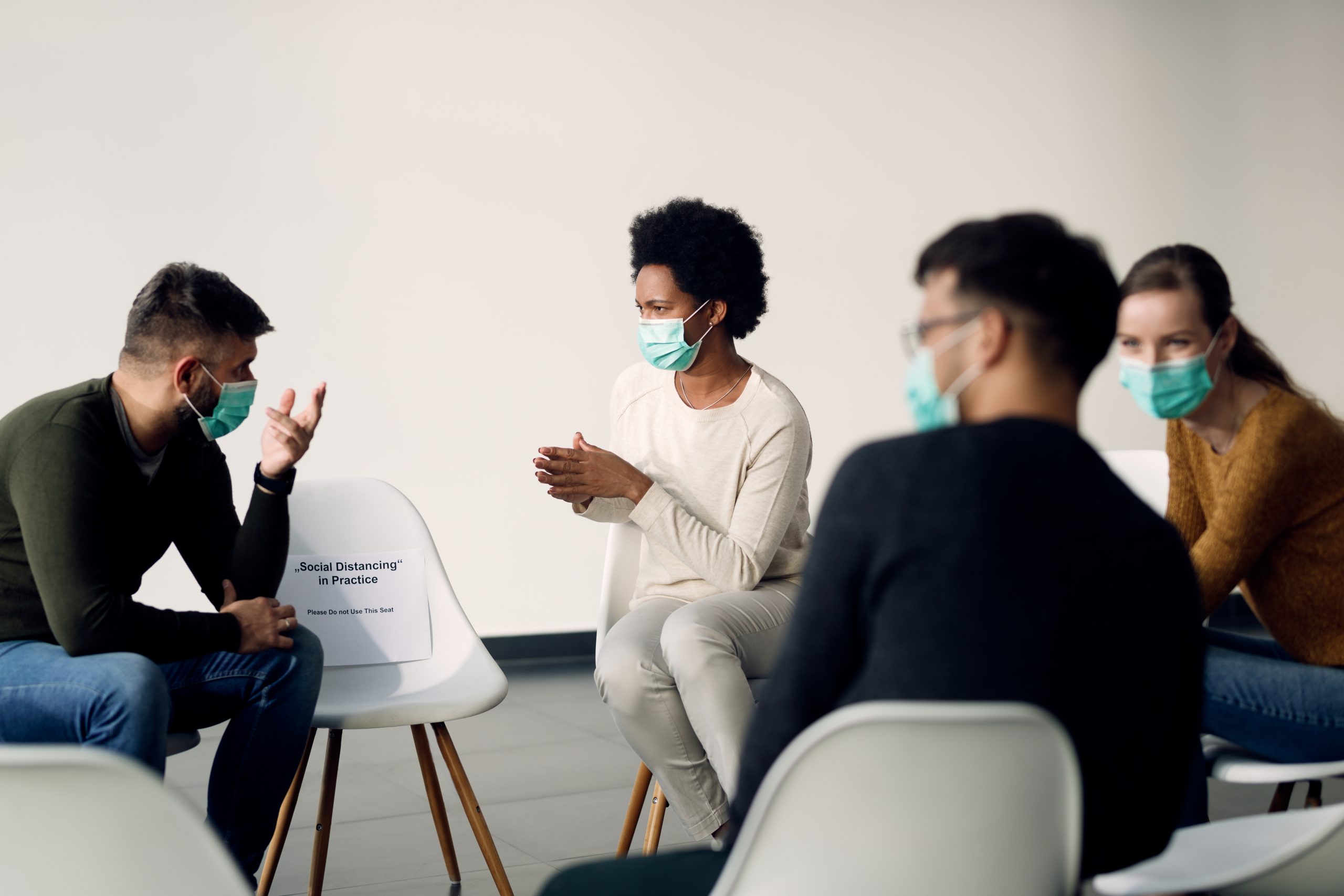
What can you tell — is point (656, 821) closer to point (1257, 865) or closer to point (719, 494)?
point (719, 494)

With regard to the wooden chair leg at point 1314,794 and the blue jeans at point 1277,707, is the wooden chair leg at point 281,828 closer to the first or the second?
the blue jeans at point 1277,707

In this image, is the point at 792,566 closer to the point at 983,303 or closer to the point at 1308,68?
the point at 983,303

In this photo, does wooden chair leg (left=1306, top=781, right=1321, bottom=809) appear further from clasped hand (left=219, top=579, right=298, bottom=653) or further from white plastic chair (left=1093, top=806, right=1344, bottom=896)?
clasped hand (left=219, top=579, right=298, bottom=653)

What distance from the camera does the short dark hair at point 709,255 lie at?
2.56m

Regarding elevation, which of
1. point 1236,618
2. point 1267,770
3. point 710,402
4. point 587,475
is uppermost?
point 710,402

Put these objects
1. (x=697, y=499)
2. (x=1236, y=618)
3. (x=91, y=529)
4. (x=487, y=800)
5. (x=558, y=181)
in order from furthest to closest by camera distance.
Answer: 1. (x=1236, y=618)
2. (x=558, y=181)
3. (x=487, y=800)
4. (x=697, y=499)
5. (x=91, y=529)

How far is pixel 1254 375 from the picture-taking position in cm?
198

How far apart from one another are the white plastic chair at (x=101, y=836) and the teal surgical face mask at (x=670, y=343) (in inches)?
67.5

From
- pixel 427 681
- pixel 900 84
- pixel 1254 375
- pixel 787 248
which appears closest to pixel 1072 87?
pixel 900 84

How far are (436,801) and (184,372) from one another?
0.95 meters

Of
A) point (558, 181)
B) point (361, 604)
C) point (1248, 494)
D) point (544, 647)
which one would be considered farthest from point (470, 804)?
point (558, 181)

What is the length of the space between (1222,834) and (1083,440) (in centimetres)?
64

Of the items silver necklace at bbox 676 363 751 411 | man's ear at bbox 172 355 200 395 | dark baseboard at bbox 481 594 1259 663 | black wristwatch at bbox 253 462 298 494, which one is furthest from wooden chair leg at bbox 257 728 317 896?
dark baseboard at bbox 481 594 1259 663

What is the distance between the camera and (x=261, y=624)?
2.06 meters
